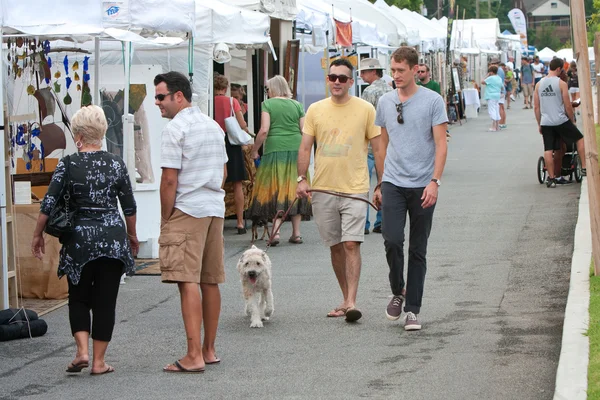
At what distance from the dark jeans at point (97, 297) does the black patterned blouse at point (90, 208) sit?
0.33 ft

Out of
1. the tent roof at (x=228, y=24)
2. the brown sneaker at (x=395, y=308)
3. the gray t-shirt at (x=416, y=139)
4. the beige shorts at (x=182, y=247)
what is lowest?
the brown sneaker at (x=395, y=308)

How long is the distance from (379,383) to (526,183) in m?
12.0

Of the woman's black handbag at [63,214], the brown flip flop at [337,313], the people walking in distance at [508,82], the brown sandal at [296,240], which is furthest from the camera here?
the people walking in distance at [508,82]

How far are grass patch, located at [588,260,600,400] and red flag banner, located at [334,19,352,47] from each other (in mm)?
10546

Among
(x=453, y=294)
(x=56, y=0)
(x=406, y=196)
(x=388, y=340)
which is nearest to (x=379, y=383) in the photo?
(x=388, y=340)

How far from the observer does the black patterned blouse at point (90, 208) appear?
6570mm

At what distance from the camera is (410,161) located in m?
7.77

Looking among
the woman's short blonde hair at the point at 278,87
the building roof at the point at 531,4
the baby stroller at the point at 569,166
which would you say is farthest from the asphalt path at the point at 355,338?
the building roof at the point at 531,4

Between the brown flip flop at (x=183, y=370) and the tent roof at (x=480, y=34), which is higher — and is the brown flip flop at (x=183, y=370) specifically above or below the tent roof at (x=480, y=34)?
below

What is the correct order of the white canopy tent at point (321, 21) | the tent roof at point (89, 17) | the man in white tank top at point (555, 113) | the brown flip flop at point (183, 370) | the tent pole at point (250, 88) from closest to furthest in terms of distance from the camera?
the brown flip flop at point (183, 370) → the tent roof at point (89, 17) → the tent pole at point (250, 88) → the man in white tank top at point (555, 113) → the white canopy tent at point (321, 21)

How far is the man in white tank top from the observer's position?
641 inches

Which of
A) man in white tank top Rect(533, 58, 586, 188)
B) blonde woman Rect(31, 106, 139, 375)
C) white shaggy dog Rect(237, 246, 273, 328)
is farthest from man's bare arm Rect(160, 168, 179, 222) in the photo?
man in white tank top Rect(533, 58, 586, 188)

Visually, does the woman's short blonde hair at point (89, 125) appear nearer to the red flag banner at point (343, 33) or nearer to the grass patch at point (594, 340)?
the grass patch at point (594, 340)

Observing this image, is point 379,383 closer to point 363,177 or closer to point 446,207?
point 363,177
